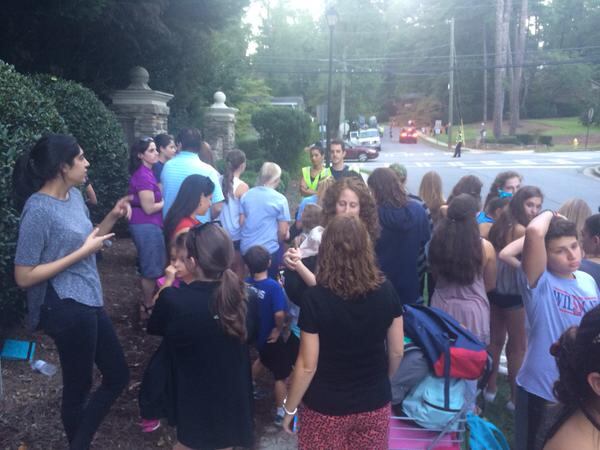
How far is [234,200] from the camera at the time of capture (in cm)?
538

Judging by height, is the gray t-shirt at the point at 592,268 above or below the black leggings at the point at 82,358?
above

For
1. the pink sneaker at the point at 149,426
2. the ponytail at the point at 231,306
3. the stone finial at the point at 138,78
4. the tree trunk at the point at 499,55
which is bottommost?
the pink sneaker at the point at 149,426

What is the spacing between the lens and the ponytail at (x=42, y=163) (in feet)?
9.25

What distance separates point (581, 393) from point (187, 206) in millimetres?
3004

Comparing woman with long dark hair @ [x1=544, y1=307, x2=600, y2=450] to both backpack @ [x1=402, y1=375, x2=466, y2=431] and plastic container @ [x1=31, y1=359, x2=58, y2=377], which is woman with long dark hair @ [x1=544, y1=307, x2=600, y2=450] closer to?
backpack @ [x1=402, y1=375, x2=466, y2=431]

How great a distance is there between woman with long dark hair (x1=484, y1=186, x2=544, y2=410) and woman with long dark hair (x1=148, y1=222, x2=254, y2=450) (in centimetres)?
215

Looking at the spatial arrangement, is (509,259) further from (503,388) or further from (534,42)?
(534,42)

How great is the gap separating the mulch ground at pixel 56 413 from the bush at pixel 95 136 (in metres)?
2.69

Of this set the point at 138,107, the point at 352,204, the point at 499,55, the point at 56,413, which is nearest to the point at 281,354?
the point at 352,204

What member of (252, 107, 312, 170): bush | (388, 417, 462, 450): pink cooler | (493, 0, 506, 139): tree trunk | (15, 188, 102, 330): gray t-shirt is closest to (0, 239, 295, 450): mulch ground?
(388, 417, 462, 450): pink cooler

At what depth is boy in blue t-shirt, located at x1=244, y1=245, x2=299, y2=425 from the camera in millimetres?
3723

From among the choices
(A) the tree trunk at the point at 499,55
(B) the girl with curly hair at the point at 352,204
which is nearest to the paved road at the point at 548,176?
(B) the girl with curly hair at the point at 352,204

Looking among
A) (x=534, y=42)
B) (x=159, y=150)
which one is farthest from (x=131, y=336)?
(x=534, y=42)

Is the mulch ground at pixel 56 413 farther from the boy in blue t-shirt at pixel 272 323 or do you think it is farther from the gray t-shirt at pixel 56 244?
the gray t-shirt at pixel 56 244
